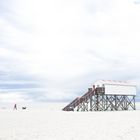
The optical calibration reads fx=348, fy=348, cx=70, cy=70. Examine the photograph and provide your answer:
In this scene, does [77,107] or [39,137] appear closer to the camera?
[39,137]

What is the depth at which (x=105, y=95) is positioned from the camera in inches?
2702

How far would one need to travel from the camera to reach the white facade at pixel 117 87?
65688mm

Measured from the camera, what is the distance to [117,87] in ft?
219

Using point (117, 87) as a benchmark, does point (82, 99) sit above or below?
below

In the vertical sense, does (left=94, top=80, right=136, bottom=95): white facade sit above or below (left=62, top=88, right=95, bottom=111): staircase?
above

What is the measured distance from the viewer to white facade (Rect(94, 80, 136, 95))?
6569 cm

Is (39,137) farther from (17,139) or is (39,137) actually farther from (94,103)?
(94,103)

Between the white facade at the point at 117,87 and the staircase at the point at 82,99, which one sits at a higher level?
the white facade at the point at 117,87

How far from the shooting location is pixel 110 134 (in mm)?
19469

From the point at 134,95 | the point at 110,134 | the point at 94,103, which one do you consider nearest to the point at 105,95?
the point at 94,103

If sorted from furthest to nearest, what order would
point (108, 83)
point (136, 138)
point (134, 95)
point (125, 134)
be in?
point (134, 95) → point (108, 83) → point (125, 134) → point (136, 138)

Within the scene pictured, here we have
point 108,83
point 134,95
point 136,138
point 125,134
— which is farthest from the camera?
point 134,95

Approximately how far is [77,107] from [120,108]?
11.6 metres

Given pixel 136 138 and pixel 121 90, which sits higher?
pixel 121 90
